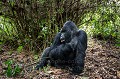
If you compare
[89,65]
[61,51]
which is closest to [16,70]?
[61,51]

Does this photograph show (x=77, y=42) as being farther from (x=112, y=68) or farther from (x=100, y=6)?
(x=100, y=6)

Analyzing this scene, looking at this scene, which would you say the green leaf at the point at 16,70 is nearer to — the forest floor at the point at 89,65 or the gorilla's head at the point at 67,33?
the forest floor at the point at 89,65

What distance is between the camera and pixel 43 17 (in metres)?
5.28

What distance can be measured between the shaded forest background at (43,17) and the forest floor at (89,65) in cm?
24

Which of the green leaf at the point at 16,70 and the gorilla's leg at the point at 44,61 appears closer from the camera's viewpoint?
the green leaf at the point at 16,70

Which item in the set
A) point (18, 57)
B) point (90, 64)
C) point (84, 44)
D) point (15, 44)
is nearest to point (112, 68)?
point (90, 64)

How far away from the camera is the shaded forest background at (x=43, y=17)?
16.9ft

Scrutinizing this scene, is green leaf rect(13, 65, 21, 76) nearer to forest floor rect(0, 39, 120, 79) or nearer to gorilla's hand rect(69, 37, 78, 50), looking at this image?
forest floor rect(0, 39, 120, 79)

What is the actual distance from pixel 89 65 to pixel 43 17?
4.34 ft

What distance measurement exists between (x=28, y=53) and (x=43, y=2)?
111 centimetres

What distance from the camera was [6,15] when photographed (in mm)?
5453

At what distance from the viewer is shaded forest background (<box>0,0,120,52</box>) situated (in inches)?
203

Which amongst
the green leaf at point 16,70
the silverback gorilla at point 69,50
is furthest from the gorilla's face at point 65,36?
the green leaf at point 16,70

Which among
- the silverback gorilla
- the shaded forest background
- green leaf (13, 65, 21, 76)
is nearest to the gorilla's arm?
the silverback gorilla
